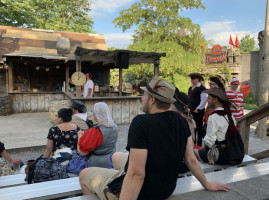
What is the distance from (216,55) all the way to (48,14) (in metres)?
19.5

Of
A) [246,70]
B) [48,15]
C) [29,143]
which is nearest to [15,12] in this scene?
[48,15]

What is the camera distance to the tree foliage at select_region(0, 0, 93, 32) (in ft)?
60.0

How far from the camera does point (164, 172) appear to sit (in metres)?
1.58

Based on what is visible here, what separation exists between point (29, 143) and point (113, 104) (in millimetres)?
3369

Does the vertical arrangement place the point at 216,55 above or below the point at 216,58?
above

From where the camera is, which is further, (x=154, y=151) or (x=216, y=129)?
(x=216, y=129)

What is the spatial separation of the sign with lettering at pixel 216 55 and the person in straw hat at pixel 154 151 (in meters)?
18.1

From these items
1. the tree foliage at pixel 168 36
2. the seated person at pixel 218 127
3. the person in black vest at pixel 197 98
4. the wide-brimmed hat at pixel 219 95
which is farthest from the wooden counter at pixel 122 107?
the tree foliage at pixel 168 36

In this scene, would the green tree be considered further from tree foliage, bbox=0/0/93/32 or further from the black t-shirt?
the black t-shirt

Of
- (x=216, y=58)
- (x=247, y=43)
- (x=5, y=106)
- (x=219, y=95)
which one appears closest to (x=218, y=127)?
(x=219, y=95)

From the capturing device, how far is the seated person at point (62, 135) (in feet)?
9.77

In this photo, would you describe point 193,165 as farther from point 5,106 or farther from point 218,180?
point 5,106

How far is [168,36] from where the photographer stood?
54.1ft

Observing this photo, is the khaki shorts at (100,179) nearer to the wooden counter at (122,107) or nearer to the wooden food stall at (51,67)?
the wooden food stall at (51,67)
